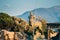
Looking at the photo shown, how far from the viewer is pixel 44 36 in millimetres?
28359

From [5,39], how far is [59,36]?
1650 centimetres

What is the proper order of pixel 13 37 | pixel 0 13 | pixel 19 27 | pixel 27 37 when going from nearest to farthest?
pixel 13 37
pixel 27 37
pixel 19 27
pixel 0 13

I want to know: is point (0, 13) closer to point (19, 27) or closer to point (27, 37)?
point (19, 27)

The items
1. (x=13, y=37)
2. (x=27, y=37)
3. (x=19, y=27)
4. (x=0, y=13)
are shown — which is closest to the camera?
(x=13, y=37)

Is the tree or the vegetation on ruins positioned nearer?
the vegetation on ruins

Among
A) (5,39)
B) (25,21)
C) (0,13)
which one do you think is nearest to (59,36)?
(25,21)

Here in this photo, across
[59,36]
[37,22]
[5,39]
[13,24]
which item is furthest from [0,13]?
[5,39]

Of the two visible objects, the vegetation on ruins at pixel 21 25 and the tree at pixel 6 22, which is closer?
the vegetation on ruins at pixel 21 25

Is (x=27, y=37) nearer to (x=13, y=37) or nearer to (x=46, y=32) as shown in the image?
(x=46, y=32)

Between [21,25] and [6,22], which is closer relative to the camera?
[6,22]

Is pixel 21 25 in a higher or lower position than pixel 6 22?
lower

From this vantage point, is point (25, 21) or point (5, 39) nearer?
point (5, 39)

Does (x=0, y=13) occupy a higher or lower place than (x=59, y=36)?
higher

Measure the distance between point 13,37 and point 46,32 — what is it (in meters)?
16.4
